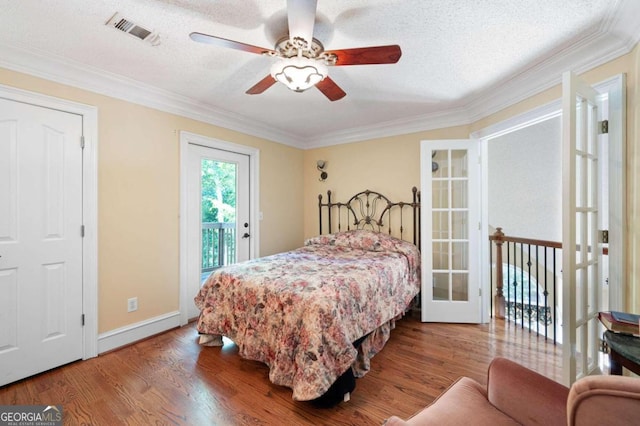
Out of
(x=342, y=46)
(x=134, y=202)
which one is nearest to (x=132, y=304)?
(x=134, y=202)

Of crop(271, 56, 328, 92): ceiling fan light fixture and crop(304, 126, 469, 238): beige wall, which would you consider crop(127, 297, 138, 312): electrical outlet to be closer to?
crop(271, 56, 328, 92): ceiling fan light fixture

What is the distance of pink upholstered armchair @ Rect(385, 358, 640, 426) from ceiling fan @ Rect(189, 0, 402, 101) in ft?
5.27

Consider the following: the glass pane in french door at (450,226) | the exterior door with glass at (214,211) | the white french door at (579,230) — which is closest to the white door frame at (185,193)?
the exterior door with glass at (214,211)

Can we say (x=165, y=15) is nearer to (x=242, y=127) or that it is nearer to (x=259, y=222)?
(x=242, y=127)

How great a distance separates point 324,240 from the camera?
3797 mm

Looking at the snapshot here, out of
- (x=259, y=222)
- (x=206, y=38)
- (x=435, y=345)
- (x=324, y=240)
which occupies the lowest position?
(x=435, y=345)

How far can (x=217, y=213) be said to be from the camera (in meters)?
3.49

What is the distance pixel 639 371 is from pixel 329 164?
3.78 metres

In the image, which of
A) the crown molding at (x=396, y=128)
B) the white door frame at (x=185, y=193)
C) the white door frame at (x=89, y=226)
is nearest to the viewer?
the white door frame at (x=89, y=226)

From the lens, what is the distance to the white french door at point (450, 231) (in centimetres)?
308

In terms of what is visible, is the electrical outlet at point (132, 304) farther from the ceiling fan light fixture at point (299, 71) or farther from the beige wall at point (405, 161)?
the beige wall at point (405, 161)

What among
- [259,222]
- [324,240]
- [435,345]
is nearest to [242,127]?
[259,222]

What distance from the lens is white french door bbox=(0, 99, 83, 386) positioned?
1969mm

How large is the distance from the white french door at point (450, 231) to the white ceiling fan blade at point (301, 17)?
2.09m
